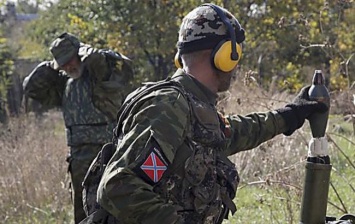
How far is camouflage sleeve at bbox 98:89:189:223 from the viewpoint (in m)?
2.62

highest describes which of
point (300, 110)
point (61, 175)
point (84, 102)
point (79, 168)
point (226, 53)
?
point (226, 53)

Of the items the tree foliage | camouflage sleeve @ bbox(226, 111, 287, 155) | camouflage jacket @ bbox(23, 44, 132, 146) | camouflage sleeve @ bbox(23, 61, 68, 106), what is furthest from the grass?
the tree foliage

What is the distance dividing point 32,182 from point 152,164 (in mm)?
5600

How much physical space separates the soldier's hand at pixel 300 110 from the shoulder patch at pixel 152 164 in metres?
1.02

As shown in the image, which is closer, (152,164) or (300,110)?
(152,164)

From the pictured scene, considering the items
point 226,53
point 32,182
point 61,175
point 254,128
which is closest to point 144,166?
point 226,53

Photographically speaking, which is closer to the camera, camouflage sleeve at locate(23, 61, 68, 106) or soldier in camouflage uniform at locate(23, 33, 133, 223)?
soldier in camouflage uniform at locate(23, 33, 133, 223)

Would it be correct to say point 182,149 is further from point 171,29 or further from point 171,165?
point 171,29

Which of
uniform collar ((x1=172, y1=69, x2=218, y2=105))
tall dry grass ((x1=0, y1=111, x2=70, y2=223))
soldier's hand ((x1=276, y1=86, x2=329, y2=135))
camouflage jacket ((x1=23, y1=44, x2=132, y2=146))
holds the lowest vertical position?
tall dry grass ((x1=0, y1=111, x2=70, y2=223))

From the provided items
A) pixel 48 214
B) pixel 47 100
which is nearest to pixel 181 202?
pixel 47 100

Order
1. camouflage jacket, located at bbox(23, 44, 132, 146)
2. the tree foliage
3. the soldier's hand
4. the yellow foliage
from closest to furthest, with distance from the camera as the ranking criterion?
1. the soldier's hand
2. camouflage jacket, located at bbox(23, 44, 132, 146)
3. the yellow foliage
4. the tree foliage

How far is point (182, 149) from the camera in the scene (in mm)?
2756

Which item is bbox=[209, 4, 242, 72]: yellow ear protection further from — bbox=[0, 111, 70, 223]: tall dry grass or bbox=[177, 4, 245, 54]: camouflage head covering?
bbox=[0, 111, 70, 223]: tall dry grass

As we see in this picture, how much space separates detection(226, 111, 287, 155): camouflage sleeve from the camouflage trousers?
2600 millimetres
